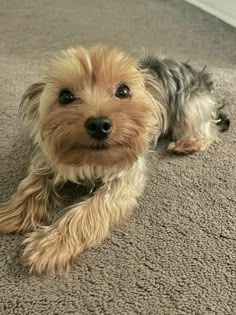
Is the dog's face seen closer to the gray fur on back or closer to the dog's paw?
the dog's paw

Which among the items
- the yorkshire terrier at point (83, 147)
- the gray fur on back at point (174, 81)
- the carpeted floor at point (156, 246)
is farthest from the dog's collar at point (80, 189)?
the gray fur on back at point (174, 81)

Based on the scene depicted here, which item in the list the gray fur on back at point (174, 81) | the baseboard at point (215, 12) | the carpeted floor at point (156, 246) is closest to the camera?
the carpeted floor at point (156, 246)

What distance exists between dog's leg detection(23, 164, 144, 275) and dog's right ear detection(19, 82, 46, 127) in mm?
302

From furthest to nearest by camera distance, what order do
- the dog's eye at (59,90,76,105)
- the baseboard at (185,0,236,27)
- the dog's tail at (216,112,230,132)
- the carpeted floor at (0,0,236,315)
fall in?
the baseboard at (185,0,236,27)
the dog's tail at (216,112,230,132)
the dog's eye at (59,90,76,105)
the carpeted floor at (0,0,236,315)

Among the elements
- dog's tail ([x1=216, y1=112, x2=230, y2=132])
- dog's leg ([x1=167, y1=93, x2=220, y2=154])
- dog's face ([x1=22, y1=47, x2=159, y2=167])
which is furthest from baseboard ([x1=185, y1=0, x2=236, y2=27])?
dog's face ([x1=22, y1=47, x2=159, y2=167])

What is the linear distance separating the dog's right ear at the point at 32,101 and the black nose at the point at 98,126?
10.5 inches

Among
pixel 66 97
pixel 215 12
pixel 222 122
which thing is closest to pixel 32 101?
pixel 66 97

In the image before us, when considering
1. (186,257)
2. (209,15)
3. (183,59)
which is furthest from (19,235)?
(209,15)

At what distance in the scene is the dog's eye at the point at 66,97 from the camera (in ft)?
4.50

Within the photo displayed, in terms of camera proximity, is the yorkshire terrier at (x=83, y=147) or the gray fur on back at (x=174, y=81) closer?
the yorkshire terrier at (x=83, y=147)

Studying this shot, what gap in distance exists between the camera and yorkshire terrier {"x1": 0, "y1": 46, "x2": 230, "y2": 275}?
1.31 m

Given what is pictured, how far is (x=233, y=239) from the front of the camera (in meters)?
1.43

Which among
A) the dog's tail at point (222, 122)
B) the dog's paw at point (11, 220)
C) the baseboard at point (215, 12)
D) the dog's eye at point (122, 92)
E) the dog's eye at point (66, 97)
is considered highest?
the dog's eye at point (122, 92)

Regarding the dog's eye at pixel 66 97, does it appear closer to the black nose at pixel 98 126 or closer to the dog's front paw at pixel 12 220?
the black nose at pixel 98 126
